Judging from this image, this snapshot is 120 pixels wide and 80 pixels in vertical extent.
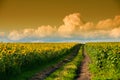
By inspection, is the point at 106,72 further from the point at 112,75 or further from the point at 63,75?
the point at 63,75

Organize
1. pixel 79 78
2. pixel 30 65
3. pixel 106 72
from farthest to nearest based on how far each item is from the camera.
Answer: pixel 30 65
pixel 106 72
pixel 79 78

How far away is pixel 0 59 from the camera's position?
25.9m

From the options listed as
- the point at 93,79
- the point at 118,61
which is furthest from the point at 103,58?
the point at 93,79

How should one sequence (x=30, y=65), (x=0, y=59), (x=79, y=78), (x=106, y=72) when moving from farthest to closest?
1. (x=30, y=65)
2. (x=106, y=72)
3. (x=79, y=78)
4. (x=0, y=59)

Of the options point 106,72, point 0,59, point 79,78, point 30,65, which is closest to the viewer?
point 0,59

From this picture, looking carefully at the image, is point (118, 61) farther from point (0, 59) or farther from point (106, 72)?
point (0, 59)

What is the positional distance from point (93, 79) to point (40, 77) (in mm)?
4619

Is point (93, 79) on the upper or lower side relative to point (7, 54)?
lower

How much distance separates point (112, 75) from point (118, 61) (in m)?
3.38

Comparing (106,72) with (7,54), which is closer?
(7,54)

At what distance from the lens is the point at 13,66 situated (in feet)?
92.7

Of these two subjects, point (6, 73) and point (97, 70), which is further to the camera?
point (97, 70)

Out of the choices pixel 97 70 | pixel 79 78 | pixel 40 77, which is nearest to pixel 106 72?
pixel 97 70

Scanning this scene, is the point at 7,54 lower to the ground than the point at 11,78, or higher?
higher
